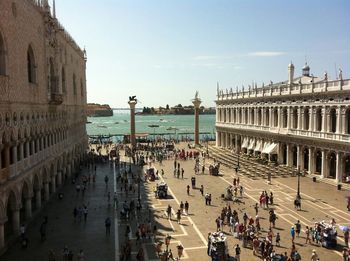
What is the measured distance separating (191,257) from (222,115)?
4927 cm

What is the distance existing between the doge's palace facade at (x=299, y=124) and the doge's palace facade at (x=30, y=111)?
20902 millimetres

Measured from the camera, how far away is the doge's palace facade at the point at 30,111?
21094 mm

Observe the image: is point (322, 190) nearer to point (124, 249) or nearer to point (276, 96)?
point (276, 96)

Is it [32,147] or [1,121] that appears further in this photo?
[32,147]

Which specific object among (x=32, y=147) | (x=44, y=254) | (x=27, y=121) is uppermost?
(x=27, y=121)

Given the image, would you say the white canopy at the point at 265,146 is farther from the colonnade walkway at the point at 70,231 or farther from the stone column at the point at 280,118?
the colonnade walkway at the point at 70,231

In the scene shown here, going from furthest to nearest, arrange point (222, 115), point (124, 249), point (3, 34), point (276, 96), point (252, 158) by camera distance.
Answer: point (222, 115), point (252, 158), point (276, 96), point (3, 34), point (124, 249)

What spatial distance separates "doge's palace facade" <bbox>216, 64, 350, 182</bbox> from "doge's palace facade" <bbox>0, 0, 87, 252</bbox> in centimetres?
2090

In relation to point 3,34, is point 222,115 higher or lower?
lower

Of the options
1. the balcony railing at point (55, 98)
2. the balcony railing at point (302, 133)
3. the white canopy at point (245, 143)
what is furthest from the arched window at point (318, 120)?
the balcony railing at point (55, 98)

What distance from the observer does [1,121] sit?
2031 cm

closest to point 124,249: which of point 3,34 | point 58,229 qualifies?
point 58,229

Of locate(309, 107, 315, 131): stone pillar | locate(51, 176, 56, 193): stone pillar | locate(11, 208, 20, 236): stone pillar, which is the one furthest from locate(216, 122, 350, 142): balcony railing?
locate(11, 208, 20, 236): stone pillar

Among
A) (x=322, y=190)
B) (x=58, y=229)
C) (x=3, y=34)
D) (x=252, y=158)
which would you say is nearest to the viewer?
(x=3, y=34)
